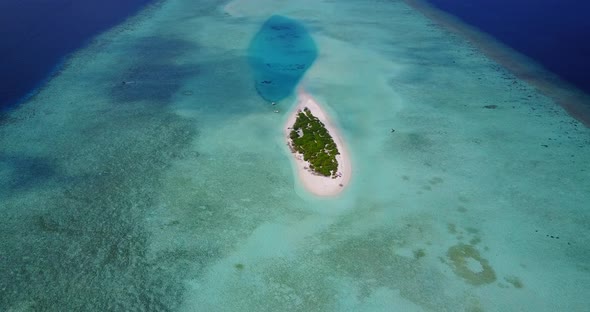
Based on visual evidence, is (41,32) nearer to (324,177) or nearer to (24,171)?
(24,171)

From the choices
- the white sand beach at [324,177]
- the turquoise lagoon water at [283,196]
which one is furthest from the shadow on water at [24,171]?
the white sand beach at [324,177]

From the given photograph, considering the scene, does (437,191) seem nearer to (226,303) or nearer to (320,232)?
(320,232)

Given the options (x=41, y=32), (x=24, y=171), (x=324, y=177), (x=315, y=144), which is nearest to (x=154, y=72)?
(x=24, y=171)

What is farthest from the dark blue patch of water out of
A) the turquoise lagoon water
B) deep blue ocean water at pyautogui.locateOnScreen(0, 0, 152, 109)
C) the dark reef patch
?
deep blue ocean water at pyautogui.locateOnScreen(0, 0, 152, 109)

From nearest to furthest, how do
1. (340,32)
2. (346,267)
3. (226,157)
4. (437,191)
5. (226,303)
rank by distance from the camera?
(226,303)
(346,267)
(437,191)
(226,157)
(340,32)

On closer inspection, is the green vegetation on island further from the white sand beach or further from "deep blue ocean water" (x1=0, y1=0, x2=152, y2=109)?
"deep blue ocean water" (x1=0, y1=0, x2=152, y2=109)

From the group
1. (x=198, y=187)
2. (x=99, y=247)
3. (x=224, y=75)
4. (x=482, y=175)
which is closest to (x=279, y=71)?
(x=224, y=75)

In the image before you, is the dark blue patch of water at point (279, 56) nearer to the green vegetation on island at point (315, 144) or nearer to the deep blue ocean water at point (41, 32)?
the green vegetation on island at point (315, 144)

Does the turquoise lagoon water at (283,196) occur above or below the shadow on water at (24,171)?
above
